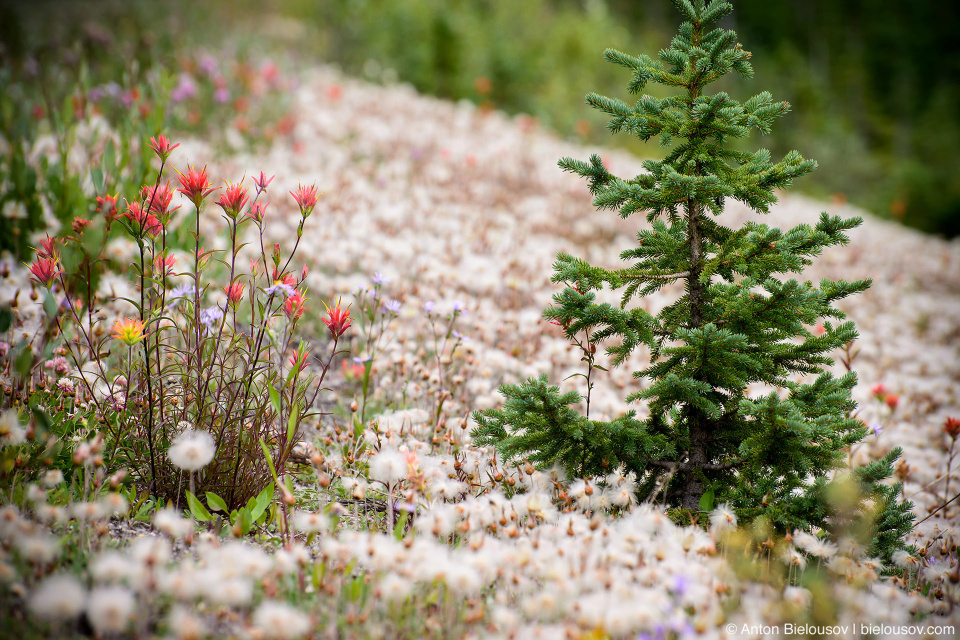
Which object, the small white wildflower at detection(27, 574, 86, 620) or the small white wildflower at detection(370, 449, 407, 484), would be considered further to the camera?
the small white wildflower at detection(370, 449, 407, 484)

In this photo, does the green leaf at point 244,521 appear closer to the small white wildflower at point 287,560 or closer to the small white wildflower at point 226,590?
the small white wildflower at point 287,560

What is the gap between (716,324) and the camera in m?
2.73

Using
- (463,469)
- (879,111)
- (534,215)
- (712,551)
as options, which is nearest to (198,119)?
(534,215)

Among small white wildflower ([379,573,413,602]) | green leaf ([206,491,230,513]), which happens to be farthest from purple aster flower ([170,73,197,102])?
small white wildflower ([379,573,413,602])

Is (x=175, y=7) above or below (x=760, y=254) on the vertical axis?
above

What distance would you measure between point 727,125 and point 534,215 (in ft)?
19.1

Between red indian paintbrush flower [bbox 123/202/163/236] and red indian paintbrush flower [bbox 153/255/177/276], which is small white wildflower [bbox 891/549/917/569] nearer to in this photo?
red indian paintbrush flower [bbox 153/255/177/276]

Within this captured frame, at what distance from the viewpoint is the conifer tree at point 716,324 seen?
8.05ft

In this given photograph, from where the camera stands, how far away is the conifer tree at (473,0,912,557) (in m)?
2.46

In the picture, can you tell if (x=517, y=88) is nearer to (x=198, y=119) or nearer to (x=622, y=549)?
(x=198, y=119)

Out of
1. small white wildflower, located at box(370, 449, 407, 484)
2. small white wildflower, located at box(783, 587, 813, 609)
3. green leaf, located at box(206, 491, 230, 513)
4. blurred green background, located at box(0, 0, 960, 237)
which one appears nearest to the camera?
small white wildflower, located at box(783, 587, 813, 609)

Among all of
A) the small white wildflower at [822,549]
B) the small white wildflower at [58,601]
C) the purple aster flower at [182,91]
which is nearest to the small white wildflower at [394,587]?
the small white wildflower at [58,601]

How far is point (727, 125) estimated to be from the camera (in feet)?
8.34

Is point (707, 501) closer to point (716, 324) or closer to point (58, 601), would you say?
point (716, 324)
